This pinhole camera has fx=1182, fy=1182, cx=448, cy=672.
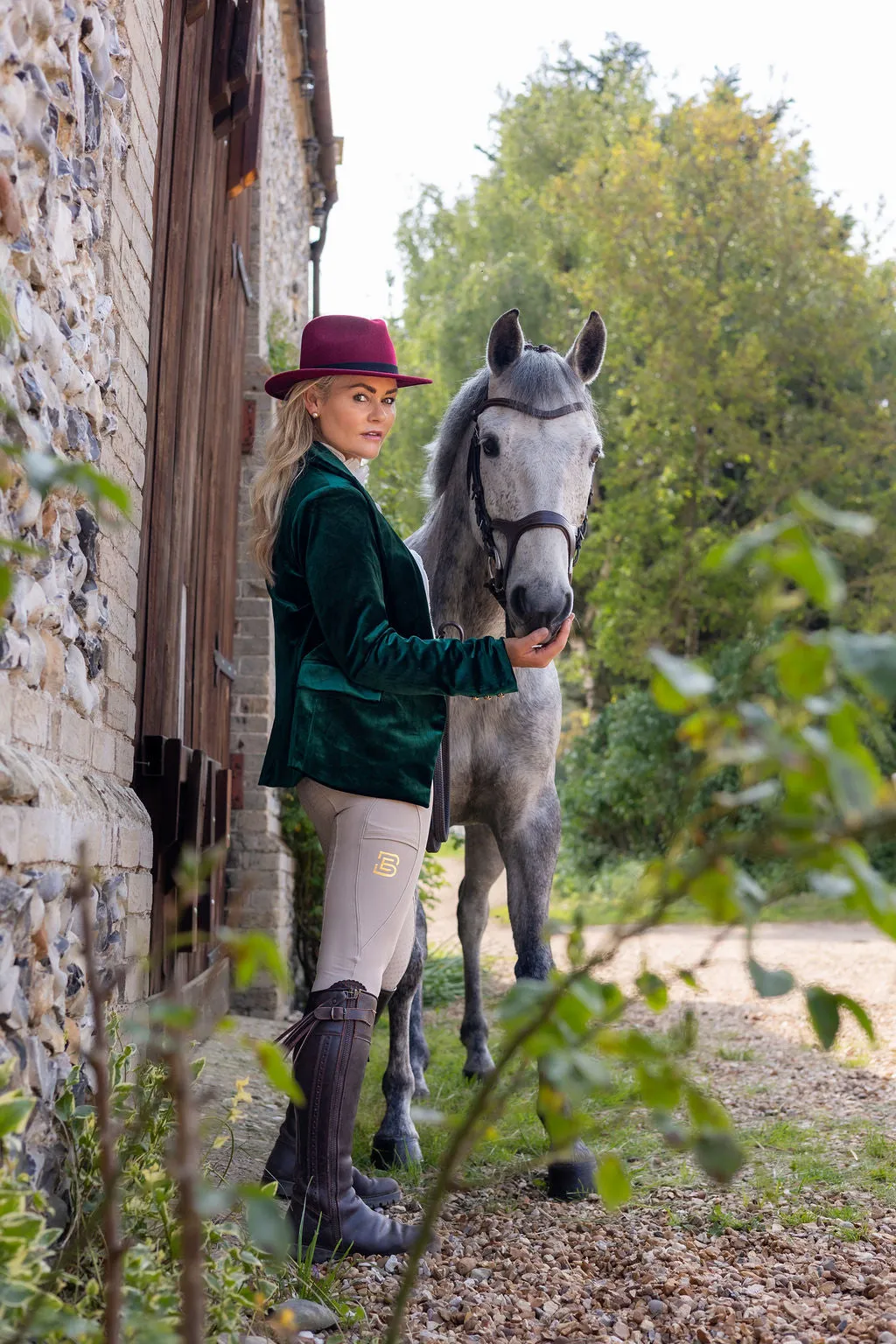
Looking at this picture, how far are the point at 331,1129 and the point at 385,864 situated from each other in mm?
557

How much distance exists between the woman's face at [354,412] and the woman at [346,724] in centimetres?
2

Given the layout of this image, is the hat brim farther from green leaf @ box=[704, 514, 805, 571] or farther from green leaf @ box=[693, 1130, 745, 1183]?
green leaf @ box=[693, 1130, 745, 1183]

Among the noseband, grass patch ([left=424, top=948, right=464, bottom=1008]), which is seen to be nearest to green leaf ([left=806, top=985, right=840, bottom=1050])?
the noseband

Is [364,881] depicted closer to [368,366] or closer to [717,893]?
[368,366]

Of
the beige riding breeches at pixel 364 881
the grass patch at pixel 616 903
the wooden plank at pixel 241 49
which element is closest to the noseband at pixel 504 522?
the beige riding breeches at pixel 364 881

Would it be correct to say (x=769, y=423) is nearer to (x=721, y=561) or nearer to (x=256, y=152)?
(x=256, y=152)

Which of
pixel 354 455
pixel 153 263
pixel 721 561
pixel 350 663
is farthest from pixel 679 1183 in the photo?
pixel 153 263

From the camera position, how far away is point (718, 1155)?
1047 mm

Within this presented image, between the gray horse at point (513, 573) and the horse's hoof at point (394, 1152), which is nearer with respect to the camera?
the gray horse at point (513, 573)

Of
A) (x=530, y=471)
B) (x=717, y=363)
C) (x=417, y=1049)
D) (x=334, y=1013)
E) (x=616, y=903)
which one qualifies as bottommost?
(x=616, y=903)

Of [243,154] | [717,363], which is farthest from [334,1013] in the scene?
[717,363]

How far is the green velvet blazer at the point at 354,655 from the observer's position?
7.86 ft

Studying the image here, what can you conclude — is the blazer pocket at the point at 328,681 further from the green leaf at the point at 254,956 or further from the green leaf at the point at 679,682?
the green leaf at the point at 679,682

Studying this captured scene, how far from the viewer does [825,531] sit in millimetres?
13508
